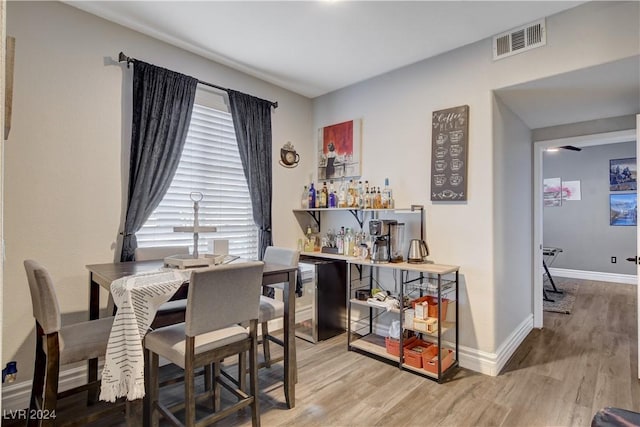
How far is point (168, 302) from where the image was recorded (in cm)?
249

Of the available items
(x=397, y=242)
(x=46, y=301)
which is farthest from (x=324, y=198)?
(x=46, y=301)

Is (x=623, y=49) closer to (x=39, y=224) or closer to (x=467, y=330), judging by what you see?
(x=467, y=330)

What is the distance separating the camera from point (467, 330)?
285 centimetres

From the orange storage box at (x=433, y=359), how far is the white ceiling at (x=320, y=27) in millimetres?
2425

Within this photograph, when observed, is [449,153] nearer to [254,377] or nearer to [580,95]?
[580,95]

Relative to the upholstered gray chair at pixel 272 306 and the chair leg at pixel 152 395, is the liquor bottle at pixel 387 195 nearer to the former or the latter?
the upholstered gray chair at pixel 272 306

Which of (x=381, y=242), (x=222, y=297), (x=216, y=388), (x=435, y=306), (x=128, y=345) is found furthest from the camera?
(x=381, y=242)

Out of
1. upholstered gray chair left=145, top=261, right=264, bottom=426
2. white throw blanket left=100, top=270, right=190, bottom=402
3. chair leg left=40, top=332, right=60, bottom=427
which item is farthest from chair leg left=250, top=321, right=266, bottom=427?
chair leg left=40, top=332, right=60, bottom=427

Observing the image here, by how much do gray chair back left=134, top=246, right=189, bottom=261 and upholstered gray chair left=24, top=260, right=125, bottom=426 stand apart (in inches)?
25.5

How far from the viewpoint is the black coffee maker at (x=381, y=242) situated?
3.02 meters

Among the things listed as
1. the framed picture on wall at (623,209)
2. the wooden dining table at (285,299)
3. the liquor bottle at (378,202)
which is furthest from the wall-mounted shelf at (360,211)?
the framed picture on wall at (623,209)

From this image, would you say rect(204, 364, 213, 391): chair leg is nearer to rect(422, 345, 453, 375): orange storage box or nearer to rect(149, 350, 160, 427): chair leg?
rect(149, 350, 160, 427): chair leg

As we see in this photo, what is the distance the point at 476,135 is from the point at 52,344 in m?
3.09

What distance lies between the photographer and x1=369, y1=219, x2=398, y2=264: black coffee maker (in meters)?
3.02
